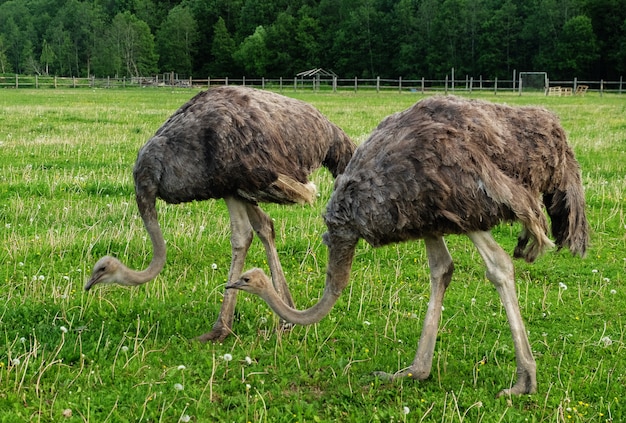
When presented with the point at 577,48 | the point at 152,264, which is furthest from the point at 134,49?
the point at 152,264

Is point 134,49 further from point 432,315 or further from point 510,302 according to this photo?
point 510,302

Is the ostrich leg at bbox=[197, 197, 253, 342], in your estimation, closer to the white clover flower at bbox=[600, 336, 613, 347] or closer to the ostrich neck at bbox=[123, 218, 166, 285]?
the ostrich neck at bbox=[123, 218, 166, 285]

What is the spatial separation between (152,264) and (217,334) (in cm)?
60

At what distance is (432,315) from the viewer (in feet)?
14.4

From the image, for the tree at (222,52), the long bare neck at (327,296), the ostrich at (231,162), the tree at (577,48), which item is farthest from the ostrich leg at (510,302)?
the tree at (222,52)

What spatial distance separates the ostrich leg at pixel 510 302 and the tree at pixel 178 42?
8215 centimetres

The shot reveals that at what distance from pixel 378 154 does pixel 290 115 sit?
1.17 metres

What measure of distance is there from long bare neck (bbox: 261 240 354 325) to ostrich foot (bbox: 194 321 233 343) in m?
0.88

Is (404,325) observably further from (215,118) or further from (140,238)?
(140,238)

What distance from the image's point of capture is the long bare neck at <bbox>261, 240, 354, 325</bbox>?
4.14 metres

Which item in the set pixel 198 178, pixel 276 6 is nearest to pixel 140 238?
pixel 198 178

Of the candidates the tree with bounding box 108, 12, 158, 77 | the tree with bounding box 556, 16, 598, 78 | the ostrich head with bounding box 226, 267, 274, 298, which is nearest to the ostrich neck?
the ostrich head with bounding box 226, 267, 274, 298

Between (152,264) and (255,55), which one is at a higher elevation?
(255,55)

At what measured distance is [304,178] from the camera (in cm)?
499
